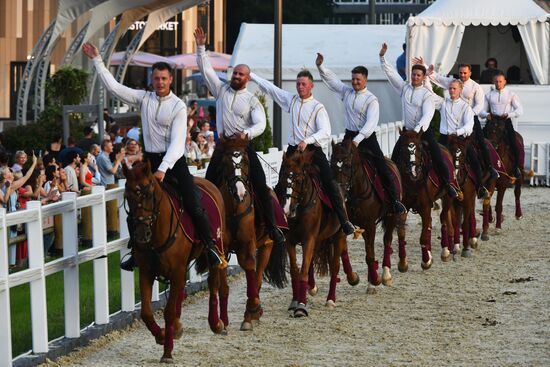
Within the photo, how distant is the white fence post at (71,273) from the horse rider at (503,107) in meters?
12.4

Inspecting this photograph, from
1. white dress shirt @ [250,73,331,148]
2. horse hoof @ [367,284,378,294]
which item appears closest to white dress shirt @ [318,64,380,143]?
white dress shirt @ [250,73,331,148]

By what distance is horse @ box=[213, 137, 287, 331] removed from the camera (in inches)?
546

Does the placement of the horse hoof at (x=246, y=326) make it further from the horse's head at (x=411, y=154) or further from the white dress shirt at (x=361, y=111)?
the horse's head at (x=411, y=154)

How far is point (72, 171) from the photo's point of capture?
66.1ft

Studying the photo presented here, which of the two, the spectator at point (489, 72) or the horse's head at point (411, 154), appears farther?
the spectator at point (489, 72)

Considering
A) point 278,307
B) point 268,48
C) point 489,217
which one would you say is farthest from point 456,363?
point 268,48

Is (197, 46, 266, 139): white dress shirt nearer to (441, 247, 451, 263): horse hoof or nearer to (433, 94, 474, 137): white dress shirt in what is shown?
(441, 247, 451, 263): horse hoof

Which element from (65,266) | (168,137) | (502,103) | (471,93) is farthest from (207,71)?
(502,103)

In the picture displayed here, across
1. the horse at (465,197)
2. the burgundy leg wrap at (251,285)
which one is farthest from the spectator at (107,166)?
the burgundy leg wrap at (251,285)

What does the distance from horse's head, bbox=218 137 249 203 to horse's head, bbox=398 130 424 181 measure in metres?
4.83

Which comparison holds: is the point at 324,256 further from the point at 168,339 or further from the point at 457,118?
the point at 457,118

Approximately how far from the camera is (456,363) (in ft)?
40.2

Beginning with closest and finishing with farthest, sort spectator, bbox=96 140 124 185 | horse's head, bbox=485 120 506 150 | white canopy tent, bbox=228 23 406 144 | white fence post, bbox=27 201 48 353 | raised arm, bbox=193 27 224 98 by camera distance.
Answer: white fence post, bbox=27 201 48 353, raised arm, bbox=193 27 224 98, spectator, bbox=96 140 124 185, horse's head, bbox=485 120 506 150, white canopy tent, bbox=228 23 406 144

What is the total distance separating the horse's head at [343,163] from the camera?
16.0 metres
